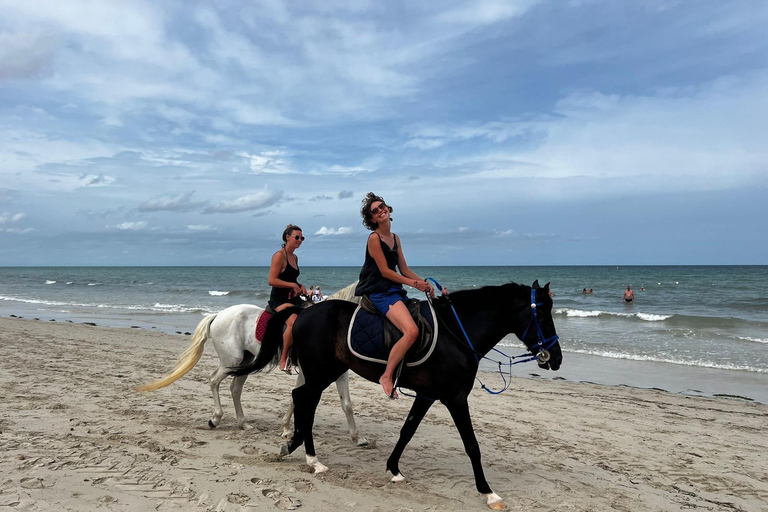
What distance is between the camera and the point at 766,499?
15.8 feet

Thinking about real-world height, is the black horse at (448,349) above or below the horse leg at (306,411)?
above

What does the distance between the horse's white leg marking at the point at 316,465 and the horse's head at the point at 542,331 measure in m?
2.18

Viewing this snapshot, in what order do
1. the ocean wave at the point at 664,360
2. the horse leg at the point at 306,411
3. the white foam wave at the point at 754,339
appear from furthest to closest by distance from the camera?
the white foam wave at the point at 754,339
the ocean wave at the point at 664,360
the horse leg at the point at 306,411

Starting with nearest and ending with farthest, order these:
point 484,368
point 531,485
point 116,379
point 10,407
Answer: point 531,485 < point 10,407 < point 116,379 < point 484,368

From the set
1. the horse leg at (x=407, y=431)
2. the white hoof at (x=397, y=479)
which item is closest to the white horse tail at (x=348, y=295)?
the horse leg at (x=407, y=431)

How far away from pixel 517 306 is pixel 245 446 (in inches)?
125

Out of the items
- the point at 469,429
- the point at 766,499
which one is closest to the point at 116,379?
the point at 469,429

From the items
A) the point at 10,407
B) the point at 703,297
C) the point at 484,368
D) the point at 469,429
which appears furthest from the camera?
the point at 703,297

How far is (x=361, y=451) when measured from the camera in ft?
18.5

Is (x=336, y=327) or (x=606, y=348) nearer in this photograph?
(x=336, y=327)

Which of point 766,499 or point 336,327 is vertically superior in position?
point 336,327

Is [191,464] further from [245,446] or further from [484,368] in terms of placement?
[484,368]

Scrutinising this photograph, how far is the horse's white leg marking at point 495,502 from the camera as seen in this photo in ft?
13.8

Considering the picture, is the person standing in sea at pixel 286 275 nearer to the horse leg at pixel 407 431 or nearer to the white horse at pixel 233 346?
the white horse at pixel 233 346
